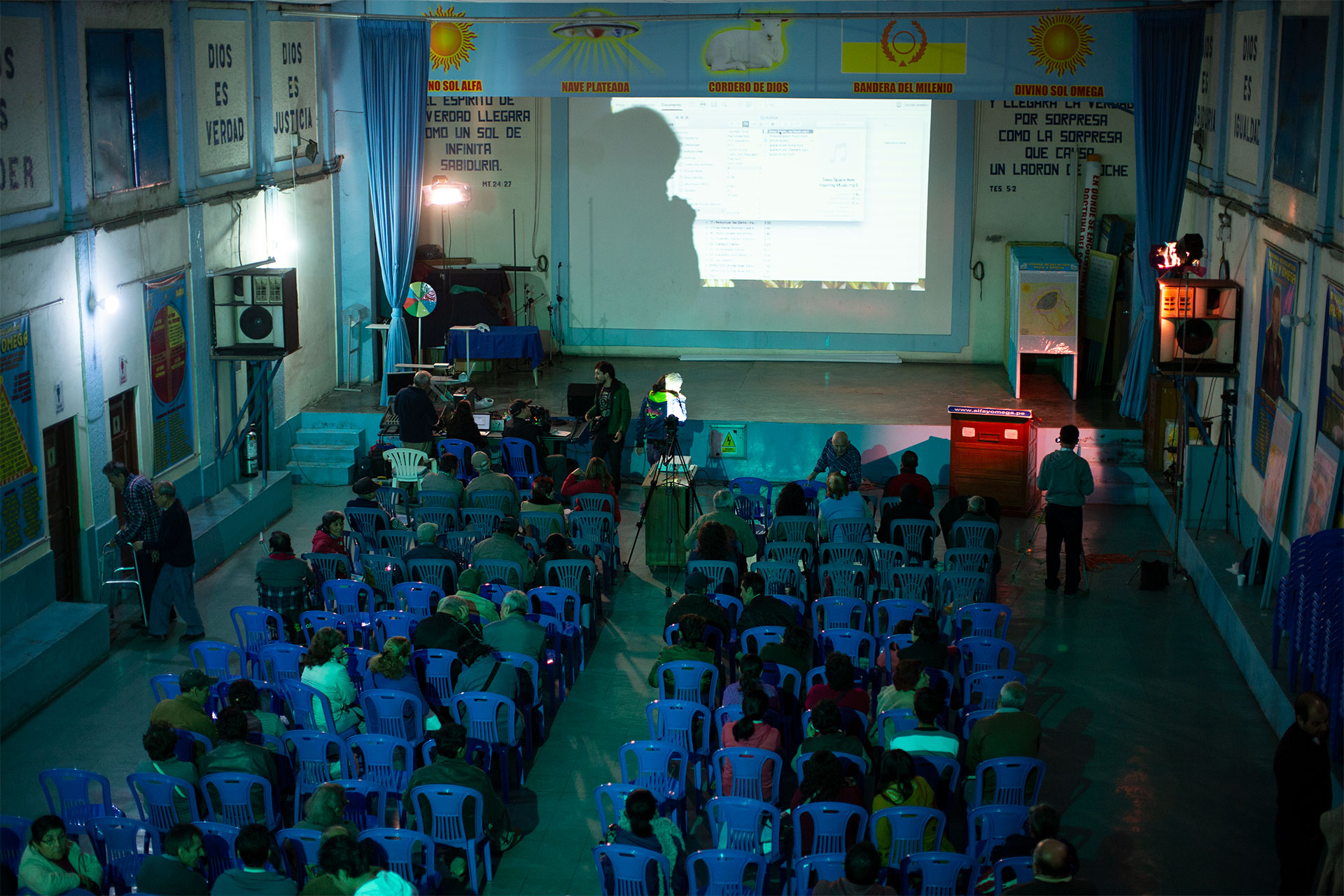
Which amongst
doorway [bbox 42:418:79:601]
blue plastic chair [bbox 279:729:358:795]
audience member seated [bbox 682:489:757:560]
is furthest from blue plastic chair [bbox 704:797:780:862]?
doorway [bbox 42:418:79:601]

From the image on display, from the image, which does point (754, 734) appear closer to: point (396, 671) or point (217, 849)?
point (396, 671)

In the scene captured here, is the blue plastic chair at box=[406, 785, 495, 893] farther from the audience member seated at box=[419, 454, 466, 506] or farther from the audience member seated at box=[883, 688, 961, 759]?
the audience member seated at box=[419, 454, 466, 506]

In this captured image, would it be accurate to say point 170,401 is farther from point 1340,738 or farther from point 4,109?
point 1340,738

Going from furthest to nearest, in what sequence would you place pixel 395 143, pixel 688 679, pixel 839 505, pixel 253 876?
pixel 395 143, pixel 839 505, pixel 688 679, pixel 253 876

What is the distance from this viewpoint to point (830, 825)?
6.52 metres

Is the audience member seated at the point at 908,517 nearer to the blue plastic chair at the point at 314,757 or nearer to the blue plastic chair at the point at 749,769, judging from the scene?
the blue plastic chair at the point at 749,769

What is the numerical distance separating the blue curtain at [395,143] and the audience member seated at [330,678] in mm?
7802

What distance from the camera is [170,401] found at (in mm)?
12609

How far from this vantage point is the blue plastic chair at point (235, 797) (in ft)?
22.2

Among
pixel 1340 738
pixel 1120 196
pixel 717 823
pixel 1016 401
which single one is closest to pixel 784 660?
pixel 717 823

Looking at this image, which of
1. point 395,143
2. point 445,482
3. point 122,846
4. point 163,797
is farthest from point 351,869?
point 395,143

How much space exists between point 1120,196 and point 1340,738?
10.7 m

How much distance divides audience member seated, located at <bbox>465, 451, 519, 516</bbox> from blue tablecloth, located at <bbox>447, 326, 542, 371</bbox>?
15.4ft

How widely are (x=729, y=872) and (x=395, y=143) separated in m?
11.8
